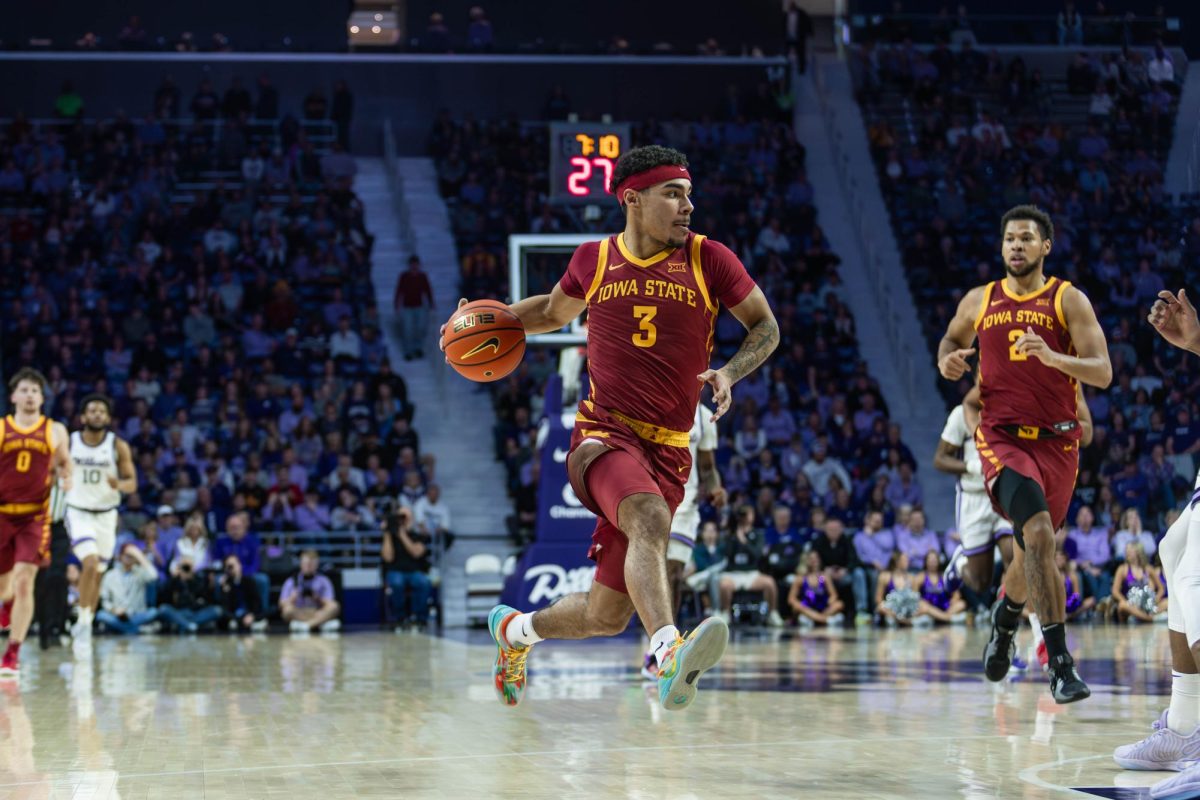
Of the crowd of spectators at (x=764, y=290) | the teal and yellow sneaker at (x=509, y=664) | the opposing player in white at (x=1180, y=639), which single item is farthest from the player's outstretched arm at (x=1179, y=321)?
the crowd of spectators at (x=764, y=290)

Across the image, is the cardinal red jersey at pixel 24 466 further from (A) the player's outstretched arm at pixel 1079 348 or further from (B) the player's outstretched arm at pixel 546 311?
(A) the player's outstretched arm at pixel 1079 348

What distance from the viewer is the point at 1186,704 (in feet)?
16.9

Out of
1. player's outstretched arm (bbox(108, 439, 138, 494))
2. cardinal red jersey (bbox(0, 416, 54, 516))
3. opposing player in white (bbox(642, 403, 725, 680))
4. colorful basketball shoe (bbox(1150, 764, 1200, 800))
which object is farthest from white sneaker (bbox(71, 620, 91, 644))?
colorful basketball shoe (bbox(1150, 764, 1200, 800))

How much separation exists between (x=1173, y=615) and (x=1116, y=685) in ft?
10.8

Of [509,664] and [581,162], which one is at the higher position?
[581,162]

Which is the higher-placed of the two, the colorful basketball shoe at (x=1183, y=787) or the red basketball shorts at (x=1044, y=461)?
the red basketball shorts at (x=1044, y=461)

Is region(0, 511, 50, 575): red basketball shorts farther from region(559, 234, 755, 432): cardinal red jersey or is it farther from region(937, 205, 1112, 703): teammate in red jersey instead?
region(937, 205, 1112, 703): teammate in red jersey

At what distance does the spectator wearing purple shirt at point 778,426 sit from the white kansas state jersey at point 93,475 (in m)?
8.54

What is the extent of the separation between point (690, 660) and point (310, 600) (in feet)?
36.4

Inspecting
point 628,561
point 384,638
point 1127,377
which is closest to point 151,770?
point 628,561

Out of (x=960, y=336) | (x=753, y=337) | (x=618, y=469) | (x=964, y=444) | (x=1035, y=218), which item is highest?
(x=1035, y=218)

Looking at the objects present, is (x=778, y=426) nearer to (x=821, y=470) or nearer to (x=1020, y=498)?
(x=821, y=470)

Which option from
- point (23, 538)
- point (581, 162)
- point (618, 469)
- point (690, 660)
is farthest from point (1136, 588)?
point (690, 660)

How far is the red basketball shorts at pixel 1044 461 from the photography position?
7.18 metres
